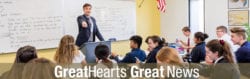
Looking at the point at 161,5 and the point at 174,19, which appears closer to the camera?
the point at 161,5

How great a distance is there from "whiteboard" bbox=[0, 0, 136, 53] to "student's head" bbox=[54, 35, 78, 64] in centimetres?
138

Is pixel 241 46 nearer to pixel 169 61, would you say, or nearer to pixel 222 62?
pixel 222 62

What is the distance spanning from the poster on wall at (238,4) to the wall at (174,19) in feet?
3.38

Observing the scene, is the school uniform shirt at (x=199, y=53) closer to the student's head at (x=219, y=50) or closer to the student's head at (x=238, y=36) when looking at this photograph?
the student's head at (x=238, y=36)

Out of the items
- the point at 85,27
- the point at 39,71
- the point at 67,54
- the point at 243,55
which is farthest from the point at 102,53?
the point at 85,27

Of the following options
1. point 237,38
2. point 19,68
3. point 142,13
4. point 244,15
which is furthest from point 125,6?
point 19,68

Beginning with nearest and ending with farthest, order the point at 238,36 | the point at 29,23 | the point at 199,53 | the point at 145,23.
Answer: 1. the point at 238,36
2. the point at 199,53
3. the point at 29,23
4. the point at 145,23

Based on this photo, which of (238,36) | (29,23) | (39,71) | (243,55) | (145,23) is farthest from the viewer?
(145,23)

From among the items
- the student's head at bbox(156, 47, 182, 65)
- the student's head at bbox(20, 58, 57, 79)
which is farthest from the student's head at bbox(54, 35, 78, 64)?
the student's head at bbox(20, 58, 57, 79)

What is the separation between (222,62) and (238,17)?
428cm

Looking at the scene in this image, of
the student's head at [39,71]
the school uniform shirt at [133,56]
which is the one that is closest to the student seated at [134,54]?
the school uniform shirt at [133,56]

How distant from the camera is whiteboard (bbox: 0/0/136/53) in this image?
15.6ft

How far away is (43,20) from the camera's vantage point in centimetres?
517

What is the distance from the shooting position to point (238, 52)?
4.03 metres
